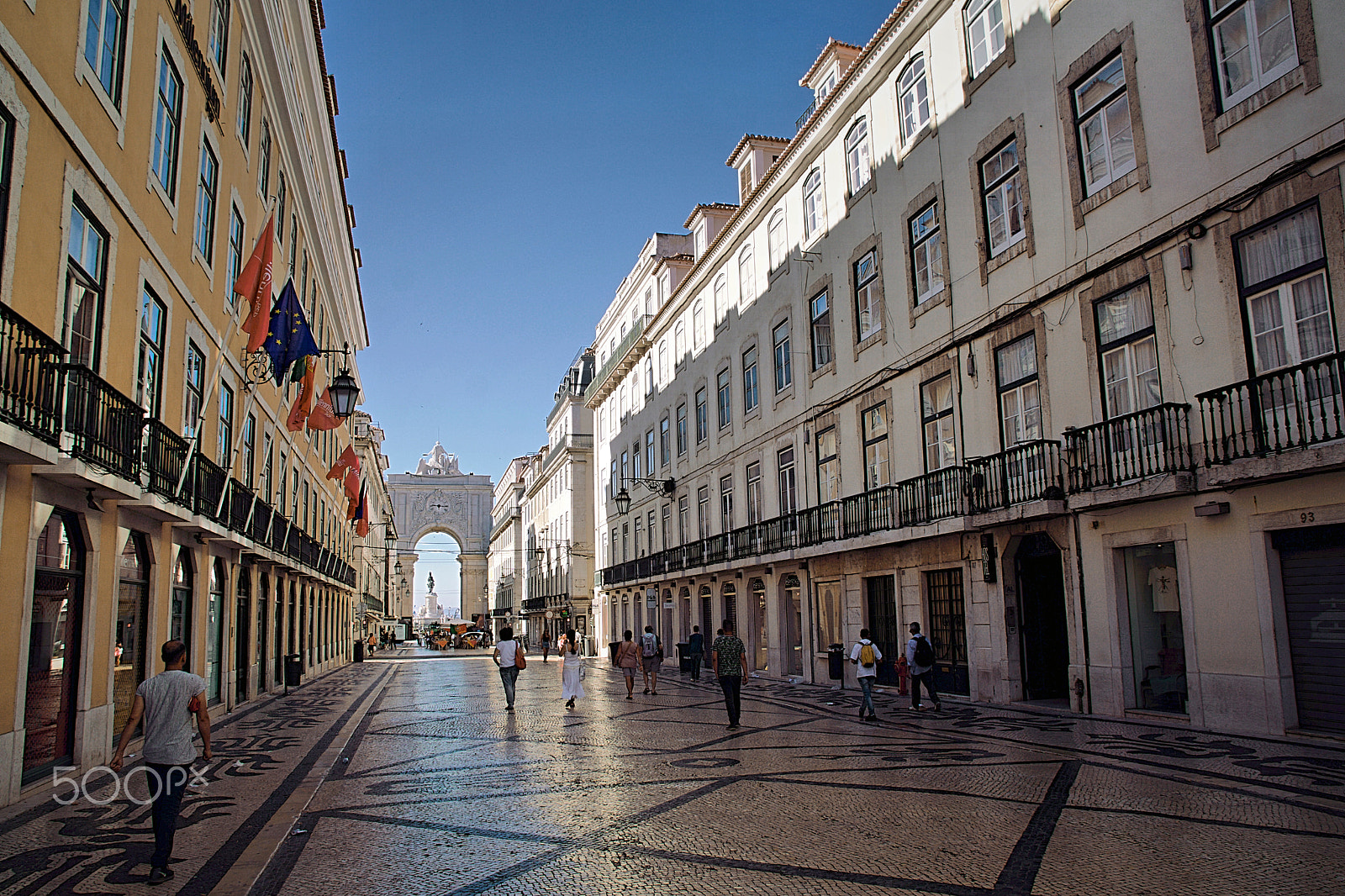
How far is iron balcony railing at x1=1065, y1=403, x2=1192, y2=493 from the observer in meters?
12.1

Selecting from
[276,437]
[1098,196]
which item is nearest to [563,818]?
[1098,196]

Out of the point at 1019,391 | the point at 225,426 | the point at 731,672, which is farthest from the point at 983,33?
the point at 225,426

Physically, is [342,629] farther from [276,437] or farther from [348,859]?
[348,859]

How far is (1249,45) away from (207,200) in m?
15.4

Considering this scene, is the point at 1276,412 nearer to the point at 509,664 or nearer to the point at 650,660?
the point at 509,664

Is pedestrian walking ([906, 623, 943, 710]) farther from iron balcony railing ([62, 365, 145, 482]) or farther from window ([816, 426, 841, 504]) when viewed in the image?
iron balcony railing ([62, 365, 145, 482])

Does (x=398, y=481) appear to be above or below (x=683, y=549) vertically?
above

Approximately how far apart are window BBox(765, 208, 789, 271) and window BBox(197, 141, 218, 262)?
1494cm

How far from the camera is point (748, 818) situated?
7340 millimetres

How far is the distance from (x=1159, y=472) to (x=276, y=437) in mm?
19407

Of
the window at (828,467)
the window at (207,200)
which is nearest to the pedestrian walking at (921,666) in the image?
the window at (828,467)

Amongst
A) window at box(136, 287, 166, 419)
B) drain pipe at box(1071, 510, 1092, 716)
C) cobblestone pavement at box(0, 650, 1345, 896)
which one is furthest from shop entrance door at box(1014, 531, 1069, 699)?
window at box(136, 287, 166, 419)

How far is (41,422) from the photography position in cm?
806

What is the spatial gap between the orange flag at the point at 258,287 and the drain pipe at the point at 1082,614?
41.0 feet
